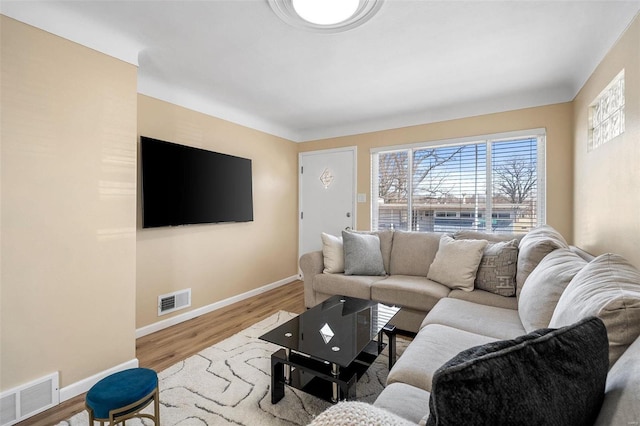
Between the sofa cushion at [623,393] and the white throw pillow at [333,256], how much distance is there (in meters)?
2.45

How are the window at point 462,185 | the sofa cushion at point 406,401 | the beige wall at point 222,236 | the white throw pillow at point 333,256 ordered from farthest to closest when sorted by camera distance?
the window at point 462,185 < the white throw pillow at point 333,256 < the beige wall at point 222,236 < the sofa cushion at point 406,401

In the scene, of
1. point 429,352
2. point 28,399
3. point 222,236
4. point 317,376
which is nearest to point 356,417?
point 429,352

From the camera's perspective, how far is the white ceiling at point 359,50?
1.82 metres

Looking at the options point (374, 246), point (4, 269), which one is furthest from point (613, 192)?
point (4, 269)

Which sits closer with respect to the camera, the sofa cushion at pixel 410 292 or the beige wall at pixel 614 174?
the beige wall at pixel 614 174

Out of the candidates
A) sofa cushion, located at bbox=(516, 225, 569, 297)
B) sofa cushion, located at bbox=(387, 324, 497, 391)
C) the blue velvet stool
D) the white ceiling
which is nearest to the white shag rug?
the blue velvet stool

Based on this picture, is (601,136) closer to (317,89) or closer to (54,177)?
(317,89)

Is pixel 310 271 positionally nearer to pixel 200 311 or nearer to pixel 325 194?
pixel 200 311

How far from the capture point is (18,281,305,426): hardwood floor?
1.78 metres

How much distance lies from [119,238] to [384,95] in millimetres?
2828

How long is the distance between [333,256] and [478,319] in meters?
1.55

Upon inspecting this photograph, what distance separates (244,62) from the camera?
8.15 ft

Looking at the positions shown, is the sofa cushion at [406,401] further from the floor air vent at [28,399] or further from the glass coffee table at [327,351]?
the floor air vent at [28,399]

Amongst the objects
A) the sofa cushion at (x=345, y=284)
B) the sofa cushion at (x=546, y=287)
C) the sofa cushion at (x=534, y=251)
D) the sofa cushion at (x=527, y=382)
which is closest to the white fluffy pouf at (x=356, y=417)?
the sofa cushion at (x=527, y=382)
